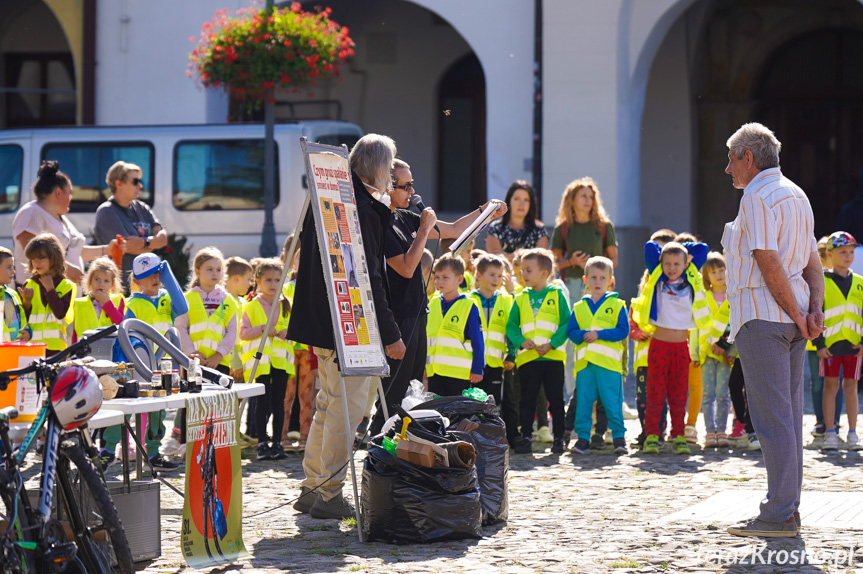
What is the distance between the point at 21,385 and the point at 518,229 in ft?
20.1

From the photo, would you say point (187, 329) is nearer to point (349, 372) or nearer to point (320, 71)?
point (349, 372)

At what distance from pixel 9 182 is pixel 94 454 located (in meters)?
9.84

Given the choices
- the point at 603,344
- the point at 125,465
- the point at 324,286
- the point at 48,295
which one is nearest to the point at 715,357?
the point at 603,344

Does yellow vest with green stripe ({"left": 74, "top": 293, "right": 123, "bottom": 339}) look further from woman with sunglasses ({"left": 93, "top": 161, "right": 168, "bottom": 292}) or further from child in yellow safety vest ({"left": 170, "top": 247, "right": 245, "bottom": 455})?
woman with sunglasses ({"left": 93, "top": 161, "right": 168, "bottom": 292})

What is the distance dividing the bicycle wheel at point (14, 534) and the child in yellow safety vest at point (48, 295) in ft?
12.8

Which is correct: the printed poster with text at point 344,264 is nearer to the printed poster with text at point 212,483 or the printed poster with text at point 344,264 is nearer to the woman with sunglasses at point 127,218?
the printed poster with text at point 212,483

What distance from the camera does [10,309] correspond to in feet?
25.7

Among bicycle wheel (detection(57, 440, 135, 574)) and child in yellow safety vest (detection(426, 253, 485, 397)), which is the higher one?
child in yellow safety vest (detection(426, 253, 485, 397))

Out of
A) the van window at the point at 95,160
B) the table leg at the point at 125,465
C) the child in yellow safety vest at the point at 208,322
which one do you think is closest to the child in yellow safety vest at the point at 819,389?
the child in yellow safety vest at the point at 208,322

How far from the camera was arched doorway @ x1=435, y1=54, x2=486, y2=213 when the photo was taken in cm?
Answer: 1998

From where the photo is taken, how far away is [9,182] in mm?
13750

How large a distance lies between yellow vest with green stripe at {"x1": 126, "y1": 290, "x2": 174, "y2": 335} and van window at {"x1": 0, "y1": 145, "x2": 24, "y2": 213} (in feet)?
20.9

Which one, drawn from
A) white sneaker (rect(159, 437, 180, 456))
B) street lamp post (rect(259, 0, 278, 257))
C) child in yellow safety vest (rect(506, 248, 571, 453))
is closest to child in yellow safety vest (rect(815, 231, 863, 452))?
child in yellow safety vest (rect(506, 248, 571, 453))

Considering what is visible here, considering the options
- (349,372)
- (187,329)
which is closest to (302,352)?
(187,329)
